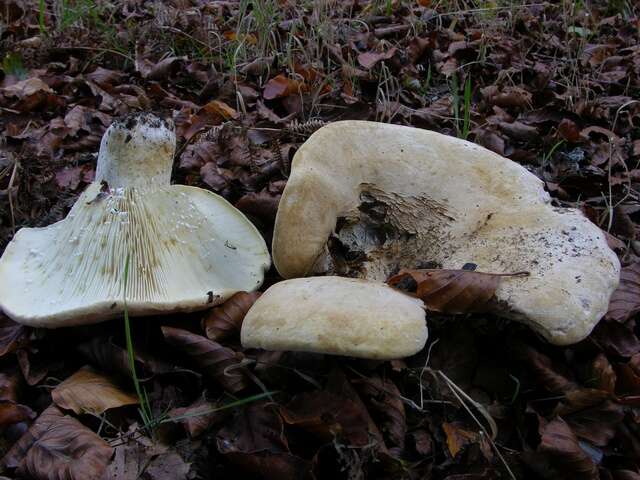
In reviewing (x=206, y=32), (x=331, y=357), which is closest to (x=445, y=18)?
(x=206, y=32)

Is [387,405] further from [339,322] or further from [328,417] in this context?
[339,322]

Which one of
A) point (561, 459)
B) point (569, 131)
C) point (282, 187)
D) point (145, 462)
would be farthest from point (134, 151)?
point (569, 131)

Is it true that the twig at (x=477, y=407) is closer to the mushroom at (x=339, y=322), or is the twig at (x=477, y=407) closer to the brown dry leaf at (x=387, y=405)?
the brown dry leaf at (x=387, y=405)

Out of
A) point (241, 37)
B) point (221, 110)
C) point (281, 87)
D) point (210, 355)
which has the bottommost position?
Answer: point (210, 355)

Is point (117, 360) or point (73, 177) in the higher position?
point (73, 177)

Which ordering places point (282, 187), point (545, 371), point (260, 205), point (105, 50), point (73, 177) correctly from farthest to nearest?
point (105, 50) → point (73, 177) → point (282, 187) → point (260, 205) → point (545, 371)

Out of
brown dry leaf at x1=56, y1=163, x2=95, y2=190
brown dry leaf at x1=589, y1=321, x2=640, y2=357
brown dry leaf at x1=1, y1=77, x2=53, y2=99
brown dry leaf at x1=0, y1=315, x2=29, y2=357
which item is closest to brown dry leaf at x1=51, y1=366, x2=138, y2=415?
brown dry leaf at x1=0, y1=315, x2=29, y2=357

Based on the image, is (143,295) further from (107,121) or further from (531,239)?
(107,121)

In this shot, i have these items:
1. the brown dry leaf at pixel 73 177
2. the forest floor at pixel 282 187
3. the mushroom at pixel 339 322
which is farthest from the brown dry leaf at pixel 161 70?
the mushroom at pixel 339 322
